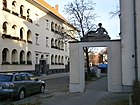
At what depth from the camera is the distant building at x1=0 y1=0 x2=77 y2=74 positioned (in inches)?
1438

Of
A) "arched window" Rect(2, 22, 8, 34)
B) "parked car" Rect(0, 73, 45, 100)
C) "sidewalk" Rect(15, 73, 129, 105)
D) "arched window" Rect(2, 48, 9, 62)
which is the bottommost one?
"sidewalk" Rect(15, 73, 129, 105)

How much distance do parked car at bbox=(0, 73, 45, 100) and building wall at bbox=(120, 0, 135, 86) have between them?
578cm

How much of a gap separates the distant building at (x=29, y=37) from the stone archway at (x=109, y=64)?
16.3 metres

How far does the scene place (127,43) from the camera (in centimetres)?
1764

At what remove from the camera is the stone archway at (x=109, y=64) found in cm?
1859

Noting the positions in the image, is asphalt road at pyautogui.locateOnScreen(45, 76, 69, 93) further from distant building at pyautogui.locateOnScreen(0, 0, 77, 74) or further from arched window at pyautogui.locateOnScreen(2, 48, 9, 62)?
arched window at pyautogui.locateOnScreen(2, 48, 9, 62)

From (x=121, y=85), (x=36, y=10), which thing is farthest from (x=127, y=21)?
(x=36, y=10)

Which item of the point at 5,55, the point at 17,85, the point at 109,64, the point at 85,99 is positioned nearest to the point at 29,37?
the point at 5,55

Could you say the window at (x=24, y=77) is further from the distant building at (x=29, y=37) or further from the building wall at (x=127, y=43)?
the distant building at (x=29, y=37)

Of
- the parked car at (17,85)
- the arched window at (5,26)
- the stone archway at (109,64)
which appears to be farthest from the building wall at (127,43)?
the arched window at (5,26)

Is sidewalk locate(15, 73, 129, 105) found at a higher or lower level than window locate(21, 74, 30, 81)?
lower

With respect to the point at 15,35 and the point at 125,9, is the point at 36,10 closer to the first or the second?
the point at 15,35

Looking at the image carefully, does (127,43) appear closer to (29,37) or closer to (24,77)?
(24,77)

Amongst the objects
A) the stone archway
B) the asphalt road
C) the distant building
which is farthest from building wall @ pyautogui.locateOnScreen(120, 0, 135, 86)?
the distant building
